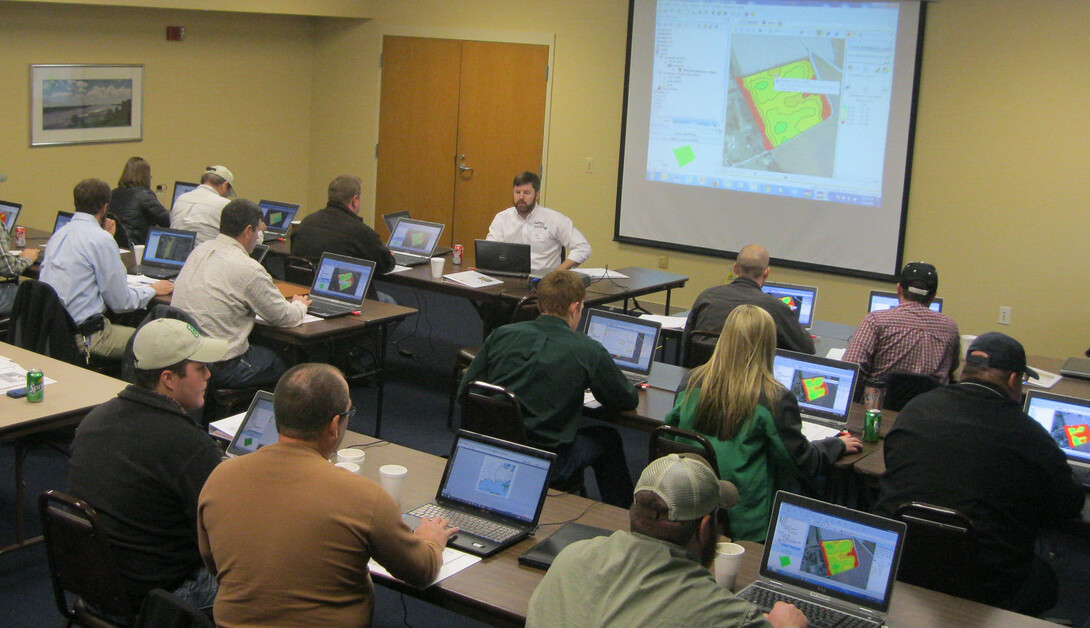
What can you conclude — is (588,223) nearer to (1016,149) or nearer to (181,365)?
(1016,149)

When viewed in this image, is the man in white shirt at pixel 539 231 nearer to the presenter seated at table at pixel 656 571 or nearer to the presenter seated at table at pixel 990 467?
the presenter seated at table at pixel 990 467

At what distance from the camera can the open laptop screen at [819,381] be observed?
432cm

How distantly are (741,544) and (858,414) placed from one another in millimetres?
1652

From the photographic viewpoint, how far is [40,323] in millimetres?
5004

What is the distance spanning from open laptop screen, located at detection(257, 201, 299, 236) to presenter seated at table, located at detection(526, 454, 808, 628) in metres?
6.65

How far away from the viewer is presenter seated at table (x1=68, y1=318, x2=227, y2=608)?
2.79m

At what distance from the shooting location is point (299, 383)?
8.41 feet

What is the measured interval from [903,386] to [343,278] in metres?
3.00

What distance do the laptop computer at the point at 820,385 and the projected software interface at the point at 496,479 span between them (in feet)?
5.17

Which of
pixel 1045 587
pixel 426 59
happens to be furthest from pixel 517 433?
pixel 426 59

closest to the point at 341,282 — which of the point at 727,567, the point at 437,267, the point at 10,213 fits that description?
the point at 437,267

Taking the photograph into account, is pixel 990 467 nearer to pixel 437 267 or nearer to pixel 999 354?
pixel 999 354

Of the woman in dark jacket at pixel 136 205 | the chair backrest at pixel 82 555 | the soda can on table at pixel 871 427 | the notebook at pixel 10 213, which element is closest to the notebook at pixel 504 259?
the woman in dark jacket at pixel 136 205

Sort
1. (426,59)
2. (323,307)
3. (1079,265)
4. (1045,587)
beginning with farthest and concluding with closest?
(426,59) < (1079,265) < (323,307) < (1045,587)
